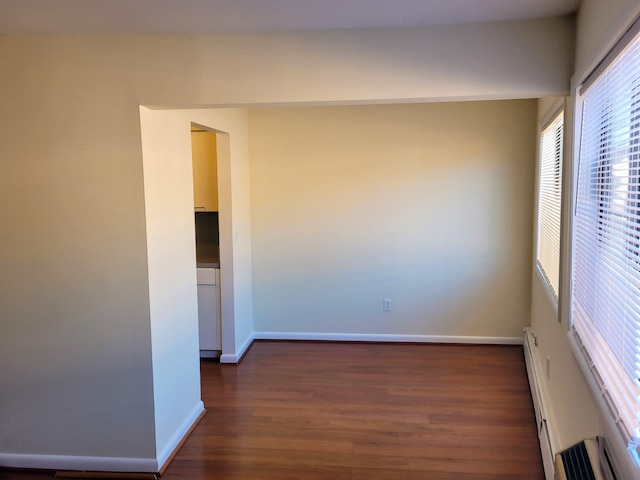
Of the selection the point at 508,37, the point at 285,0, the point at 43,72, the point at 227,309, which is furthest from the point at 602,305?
the point at 227,309

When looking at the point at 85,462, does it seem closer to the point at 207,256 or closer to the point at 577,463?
the point at 207,256

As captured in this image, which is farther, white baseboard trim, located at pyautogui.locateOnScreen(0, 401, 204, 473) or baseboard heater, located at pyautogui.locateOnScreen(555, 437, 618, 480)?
white baseboard trim, located at pyautogui.locateOnScreen(0, 401, 204, 473)


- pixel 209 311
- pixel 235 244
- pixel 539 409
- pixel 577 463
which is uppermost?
pixel 235 244

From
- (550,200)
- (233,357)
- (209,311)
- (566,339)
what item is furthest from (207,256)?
(566,339)

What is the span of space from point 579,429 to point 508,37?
5.55 feet

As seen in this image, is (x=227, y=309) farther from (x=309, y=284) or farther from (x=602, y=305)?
(x=602, y=305)

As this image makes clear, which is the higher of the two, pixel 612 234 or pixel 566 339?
pixel 612 234

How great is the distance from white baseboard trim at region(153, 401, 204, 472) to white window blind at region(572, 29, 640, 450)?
86.5 inches

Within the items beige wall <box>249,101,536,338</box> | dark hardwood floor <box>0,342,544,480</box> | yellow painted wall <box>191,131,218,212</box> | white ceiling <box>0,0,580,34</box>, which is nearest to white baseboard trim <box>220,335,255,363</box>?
dark hardwood floor <box>0,342,544,480</box>

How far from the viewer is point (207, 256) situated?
4457 millimetres

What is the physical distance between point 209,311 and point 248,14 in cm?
270

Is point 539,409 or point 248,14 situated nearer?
point 248,14

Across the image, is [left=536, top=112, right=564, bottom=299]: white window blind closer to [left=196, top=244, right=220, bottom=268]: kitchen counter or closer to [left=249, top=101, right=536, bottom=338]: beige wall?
[left=249, top=101, right=536, bottom=338]: beige wall

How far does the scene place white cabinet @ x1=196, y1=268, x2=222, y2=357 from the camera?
4172mm
